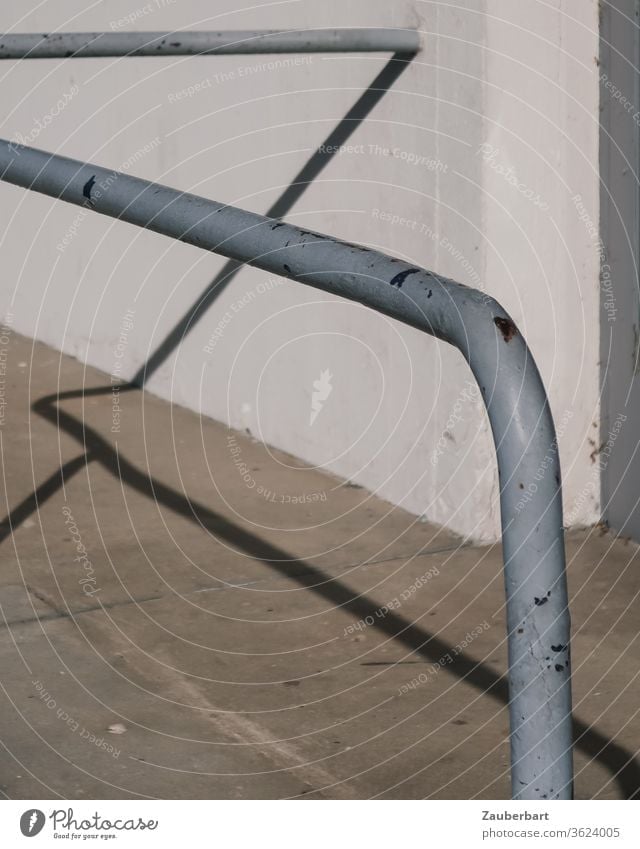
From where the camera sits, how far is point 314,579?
10.8ft

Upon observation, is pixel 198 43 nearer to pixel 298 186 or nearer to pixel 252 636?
pixel 298 186

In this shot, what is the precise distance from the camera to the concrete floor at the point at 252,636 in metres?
2.42

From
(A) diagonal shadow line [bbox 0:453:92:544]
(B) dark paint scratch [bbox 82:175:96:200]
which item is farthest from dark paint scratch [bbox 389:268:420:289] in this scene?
(A) diagonal shadow line [bbox 0:453:92:544]

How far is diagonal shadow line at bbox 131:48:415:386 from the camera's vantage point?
3.60 metres

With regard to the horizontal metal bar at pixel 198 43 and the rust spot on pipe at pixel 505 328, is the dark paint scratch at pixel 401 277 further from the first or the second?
the horizontal metal bar at pixel 198 43

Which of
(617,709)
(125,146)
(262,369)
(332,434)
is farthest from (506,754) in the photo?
(125,146)

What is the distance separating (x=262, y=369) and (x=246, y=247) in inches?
109

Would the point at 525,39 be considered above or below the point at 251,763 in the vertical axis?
above

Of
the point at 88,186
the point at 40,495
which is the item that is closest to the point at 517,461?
the point at 88,186

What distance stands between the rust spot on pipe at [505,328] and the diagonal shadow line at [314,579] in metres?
1.35

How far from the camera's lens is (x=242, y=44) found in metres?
3.29

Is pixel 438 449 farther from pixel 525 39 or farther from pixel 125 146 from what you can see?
pixel 125 146

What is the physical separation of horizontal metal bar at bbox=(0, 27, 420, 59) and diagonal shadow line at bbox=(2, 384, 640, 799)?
1.21 meters

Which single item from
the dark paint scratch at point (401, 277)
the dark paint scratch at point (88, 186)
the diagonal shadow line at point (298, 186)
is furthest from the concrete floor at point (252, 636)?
the dark paint scratch at point (401, 277)
